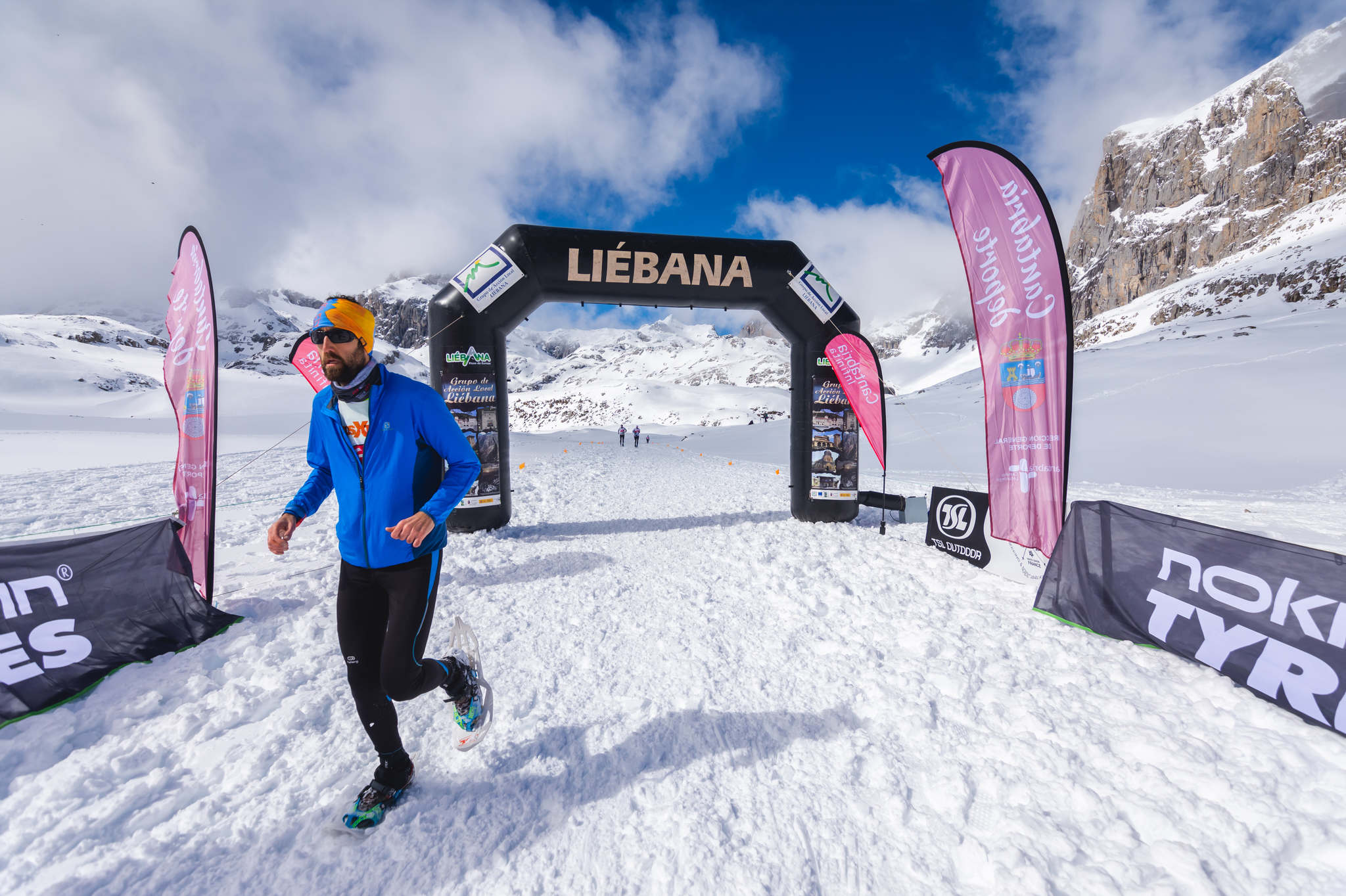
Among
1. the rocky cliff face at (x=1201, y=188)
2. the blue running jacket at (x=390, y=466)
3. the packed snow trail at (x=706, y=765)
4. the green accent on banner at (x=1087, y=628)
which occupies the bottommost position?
the packed snow trail at (x=706, y=765)

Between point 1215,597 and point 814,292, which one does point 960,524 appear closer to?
point 1215,597

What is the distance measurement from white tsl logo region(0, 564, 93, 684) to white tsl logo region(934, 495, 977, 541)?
7.37m

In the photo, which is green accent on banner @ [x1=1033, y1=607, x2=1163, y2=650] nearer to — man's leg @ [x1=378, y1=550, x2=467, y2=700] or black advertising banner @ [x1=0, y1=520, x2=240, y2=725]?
man's leg @ [x1=378, y1=550, x2=467, y2=700]

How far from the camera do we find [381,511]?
7.84 ft

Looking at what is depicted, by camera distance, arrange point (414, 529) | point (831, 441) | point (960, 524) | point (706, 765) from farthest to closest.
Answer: point (831, 441)
point (960, 524)
point (706, 765)
point (414, 529)

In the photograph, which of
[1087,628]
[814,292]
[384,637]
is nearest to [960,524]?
[1087,628]

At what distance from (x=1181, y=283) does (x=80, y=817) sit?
13910 centimetres

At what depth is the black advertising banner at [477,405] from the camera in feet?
23.3

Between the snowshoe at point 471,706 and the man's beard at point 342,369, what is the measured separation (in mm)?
1476

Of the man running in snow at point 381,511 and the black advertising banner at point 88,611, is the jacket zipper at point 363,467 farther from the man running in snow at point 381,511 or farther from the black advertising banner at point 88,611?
the black advertising banner at point 88,611

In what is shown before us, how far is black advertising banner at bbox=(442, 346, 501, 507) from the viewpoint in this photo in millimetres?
7102

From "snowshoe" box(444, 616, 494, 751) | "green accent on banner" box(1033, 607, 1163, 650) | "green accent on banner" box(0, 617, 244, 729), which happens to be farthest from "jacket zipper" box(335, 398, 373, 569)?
"green accent on banner" box(1033, 607, 1163, 650)

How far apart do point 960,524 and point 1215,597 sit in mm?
2535

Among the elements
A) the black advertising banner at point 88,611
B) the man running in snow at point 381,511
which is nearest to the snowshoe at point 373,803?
the man running in snow at point 381,511
